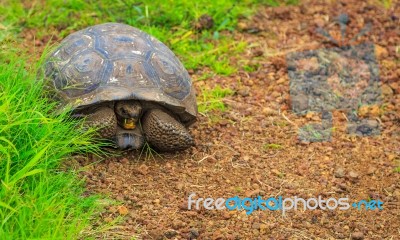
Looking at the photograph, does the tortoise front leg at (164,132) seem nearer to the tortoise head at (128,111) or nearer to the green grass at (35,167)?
the tortoise head at (128,111)

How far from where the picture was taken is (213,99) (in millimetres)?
5387


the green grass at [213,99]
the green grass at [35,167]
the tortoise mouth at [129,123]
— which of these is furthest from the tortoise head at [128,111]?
the green grass at [213,99]

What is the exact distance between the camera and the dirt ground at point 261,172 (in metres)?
4.04

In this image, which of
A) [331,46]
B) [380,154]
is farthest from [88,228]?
[331,46]

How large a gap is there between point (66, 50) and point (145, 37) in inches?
19.7

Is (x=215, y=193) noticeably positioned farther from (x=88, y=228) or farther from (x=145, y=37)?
(x=145, y=37)

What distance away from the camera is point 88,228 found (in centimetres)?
381

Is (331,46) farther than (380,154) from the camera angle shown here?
Yes

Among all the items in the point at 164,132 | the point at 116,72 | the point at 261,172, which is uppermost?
the point at 116,72

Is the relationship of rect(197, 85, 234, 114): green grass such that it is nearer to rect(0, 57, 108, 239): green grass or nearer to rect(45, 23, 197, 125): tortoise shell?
rect(45, 23, 197, 125): tortoise shell

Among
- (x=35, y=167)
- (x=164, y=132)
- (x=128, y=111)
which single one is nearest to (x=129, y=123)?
(x=128, y=111)

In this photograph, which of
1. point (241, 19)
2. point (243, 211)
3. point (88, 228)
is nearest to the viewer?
point (88, 228)

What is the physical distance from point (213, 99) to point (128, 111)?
99cm

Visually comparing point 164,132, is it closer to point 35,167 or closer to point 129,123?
point 129,123
